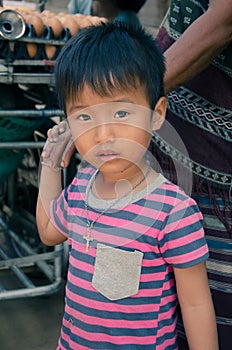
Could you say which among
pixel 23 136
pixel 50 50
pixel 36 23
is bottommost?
pixel 23 136

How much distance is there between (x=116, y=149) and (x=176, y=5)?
505 mm

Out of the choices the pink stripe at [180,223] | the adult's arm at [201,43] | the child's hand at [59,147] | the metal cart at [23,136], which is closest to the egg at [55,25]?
the metal cart at [23,136]

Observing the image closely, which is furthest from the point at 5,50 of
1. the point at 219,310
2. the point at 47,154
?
the point at 219,310

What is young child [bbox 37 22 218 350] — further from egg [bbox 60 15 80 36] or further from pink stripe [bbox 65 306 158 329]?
egg [bbox 60 15 80 36]

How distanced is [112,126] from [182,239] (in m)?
0.28

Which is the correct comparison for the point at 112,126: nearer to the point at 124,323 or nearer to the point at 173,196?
the point at 173,196

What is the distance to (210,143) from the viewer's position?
1.37m

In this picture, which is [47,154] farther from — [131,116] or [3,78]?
[3,78]

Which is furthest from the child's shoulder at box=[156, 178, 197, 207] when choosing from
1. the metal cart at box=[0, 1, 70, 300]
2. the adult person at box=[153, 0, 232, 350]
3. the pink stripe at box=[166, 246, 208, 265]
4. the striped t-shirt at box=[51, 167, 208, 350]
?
the metal cart at box=[0, 1, 70, 300]

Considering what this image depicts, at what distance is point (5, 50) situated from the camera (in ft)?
6.68

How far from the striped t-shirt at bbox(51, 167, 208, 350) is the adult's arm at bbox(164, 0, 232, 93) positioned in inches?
9.7

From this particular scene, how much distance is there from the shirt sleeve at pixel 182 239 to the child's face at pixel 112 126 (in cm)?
15

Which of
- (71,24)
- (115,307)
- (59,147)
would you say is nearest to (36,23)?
(71,24)

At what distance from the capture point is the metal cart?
2.05 meters
